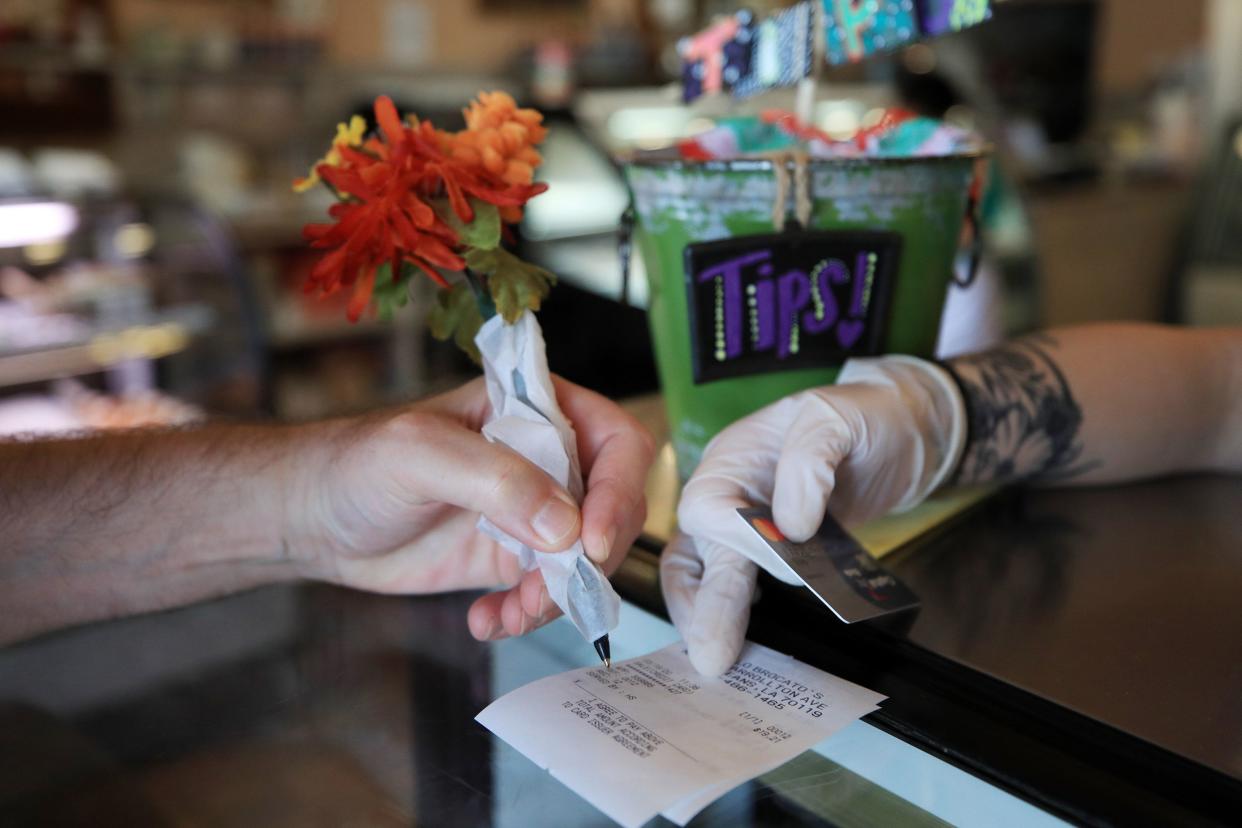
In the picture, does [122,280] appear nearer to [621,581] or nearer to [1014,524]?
[621,581]

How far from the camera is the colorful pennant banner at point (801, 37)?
0.81 meters

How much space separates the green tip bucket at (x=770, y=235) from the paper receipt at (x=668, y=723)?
Result: 10.9 inches

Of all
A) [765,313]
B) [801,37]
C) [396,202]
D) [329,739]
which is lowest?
[329,739]

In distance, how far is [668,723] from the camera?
1.90 feet

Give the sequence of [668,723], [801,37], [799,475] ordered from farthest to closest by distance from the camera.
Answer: [801,37], [799,475], [668,723]

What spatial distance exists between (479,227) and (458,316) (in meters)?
0.09

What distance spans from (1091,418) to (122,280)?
2177 mm

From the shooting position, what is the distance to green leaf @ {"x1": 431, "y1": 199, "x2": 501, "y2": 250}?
2.11 feet

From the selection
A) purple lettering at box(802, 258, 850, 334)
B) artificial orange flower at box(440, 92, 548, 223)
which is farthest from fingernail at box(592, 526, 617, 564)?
purple lettering at box(802, 258, 850, 334)

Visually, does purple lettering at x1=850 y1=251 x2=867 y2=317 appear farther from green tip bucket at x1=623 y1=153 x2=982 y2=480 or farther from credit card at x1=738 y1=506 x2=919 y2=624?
credit card at x1=738 y1=506 x2=919 y2=624

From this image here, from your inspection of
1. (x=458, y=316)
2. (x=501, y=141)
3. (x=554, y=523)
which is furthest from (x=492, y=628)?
(x=501, y=141)

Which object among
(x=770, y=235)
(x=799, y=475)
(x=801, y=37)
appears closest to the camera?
(x=799, y=475)

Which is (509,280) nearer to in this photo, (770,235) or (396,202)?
(396,202)

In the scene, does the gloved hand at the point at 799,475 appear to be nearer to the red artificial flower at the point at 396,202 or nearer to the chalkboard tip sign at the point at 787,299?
the chalkboard tip sign at the point at 787,299
